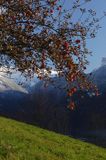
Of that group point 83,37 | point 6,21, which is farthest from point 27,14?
point 83,37

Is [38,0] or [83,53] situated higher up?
[38,0]

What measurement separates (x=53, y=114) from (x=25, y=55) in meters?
177

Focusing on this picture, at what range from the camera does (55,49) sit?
1486 centimetres

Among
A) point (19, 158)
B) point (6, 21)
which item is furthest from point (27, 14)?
point (19, 158)

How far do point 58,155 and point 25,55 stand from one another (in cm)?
1332

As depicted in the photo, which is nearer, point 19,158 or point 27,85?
point 27,85

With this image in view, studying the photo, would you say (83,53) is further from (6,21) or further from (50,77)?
(6,21)

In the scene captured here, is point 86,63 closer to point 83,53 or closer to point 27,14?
point 83,53

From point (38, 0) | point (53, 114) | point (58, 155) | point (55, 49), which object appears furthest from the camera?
point (53, 114)

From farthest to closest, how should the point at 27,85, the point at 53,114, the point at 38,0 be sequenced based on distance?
1. the point at 53,114
2. the point at 27,85
3. the point at 38,0

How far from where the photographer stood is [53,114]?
192 metres

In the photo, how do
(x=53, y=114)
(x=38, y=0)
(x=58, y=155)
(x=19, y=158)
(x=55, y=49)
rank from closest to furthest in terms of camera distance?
(x=55, y=49) → (x=38, y=0) → (x=19, y=158) → (x=58, y=155) → (x=53, y=114)

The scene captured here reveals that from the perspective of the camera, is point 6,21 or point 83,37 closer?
point 6,21

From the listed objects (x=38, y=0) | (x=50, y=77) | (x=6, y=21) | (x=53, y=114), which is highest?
(x=53, y=114)
